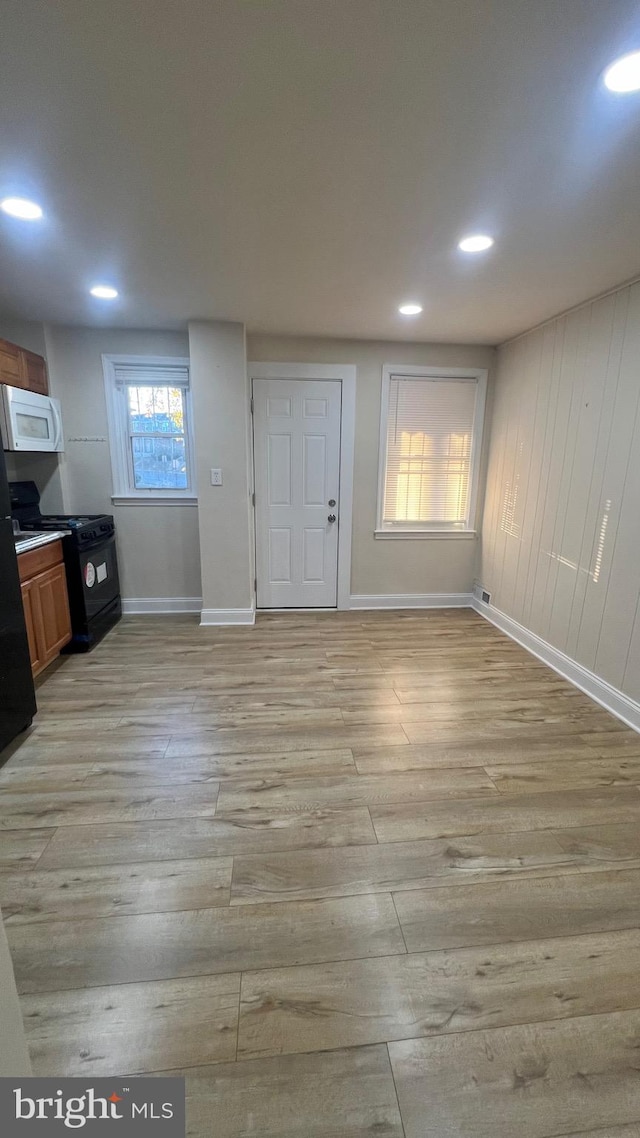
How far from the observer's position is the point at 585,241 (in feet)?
6.85

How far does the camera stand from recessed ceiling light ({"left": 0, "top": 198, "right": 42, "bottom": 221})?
72.9 inches

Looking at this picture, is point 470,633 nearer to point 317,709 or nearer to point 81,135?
point 317,709

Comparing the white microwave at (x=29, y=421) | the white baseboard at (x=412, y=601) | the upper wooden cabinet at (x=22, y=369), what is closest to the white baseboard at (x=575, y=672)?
the white baseboard at (x=412, y=601)

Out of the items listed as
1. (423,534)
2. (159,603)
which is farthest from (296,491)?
(159,603)

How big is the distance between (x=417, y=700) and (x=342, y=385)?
2.82 meters

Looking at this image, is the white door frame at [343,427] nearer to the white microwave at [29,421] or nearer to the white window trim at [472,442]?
the white window trim at [472,442]

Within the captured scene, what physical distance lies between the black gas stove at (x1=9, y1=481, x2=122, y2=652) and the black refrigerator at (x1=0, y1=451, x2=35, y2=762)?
1084 millimetres

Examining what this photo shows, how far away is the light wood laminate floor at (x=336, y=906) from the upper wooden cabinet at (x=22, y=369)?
2328 mm

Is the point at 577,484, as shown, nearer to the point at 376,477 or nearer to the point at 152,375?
the point at 376,477

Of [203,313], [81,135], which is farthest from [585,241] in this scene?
[203,313]

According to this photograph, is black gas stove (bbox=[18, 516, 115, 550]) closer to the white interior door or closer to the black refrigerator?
the black refrigerator

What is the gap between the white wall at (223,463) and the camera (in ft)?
11.7

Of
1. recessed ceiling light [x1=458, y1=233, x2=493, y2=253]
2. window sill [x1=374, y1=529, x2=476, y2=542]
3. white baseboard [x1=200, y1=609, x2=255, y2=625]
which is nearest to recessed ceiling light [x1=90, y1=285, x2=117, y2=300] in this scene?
recessed ceiling light [x1=458, y1=233, x2=493, y2=253]

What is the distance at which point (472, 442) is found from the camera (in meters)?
4.28
